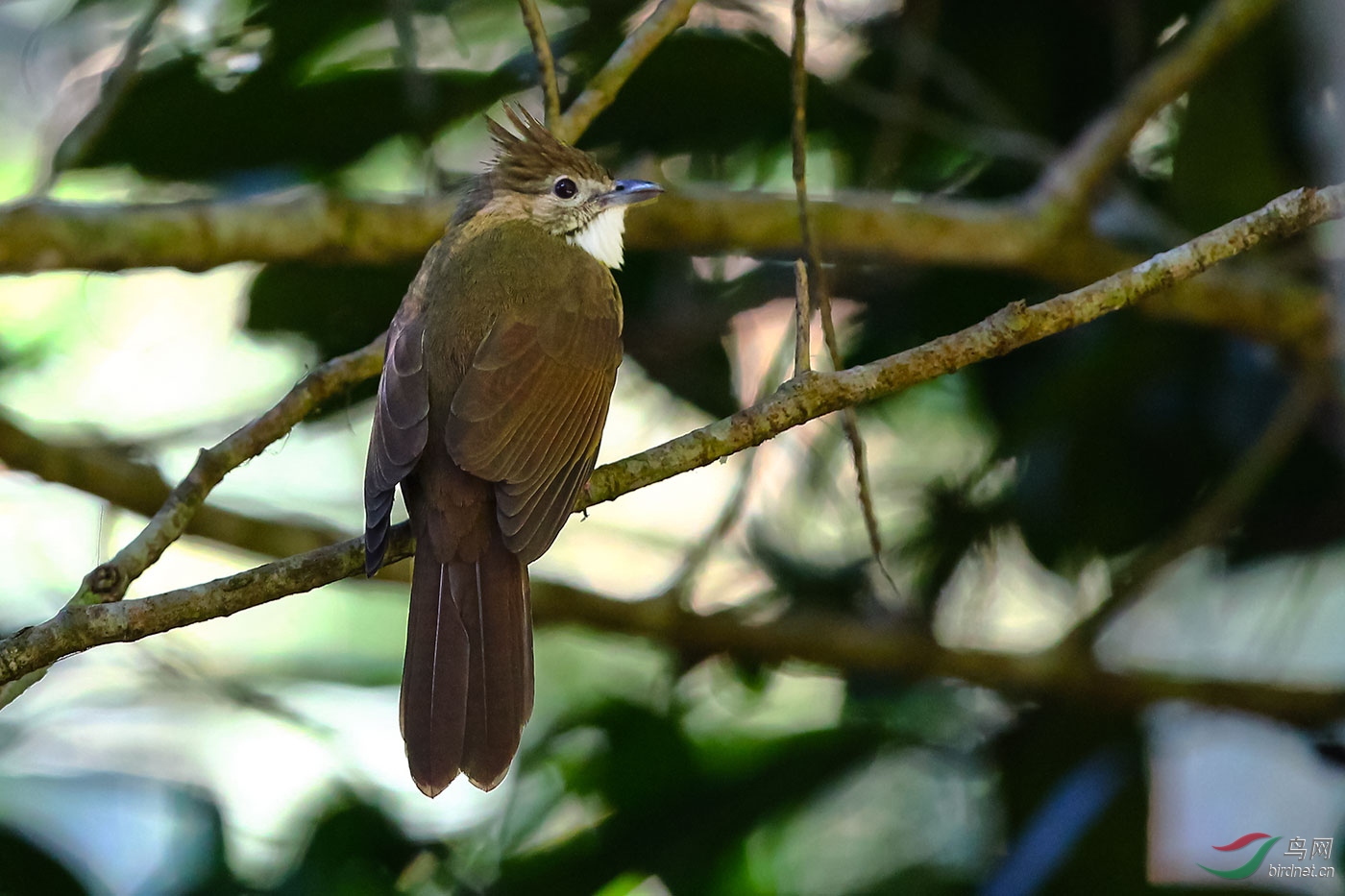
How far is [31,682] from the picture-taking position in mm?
2980

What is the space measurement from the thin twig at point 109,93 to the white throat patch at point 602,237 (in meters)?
1.27

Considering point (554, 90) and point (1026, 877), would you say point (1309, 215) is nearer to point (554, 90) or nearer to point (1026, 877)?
point (554, 90)

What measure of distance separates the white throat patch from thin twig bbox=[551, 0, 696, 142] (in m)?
0.40

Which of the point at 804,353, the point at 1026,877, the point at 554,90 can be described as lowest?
the point at 1026,877

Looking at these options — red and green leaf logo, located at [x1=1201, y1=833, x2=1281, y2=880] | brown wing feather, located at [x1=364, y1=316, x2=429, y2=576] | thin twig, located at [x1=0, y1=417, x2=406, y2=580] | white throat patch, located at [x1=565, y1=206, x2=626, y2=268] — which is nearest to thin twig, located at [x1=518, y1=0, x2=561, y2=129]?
white throat patch, located at [x1=565, y1=206, x2=626, y2=268]

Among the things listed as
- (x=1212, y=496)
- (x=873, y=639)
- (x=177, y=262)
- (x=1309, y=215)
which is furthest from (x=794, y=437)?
(x=1309, y=215)

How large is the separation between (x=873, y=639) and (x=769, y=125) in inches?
73.7

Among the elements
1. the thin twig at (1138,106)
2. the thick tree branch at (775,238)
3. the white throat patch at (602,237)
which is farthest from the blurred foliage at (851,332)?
the white throat patch at (602,237)

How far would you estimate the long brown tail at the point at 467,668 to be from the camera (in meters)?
3.10

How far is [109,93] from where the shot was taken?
4133mm

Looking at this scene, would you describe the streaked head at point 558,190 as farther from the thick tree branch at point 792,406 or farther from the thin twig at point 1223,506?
the thin twig at point 1223,506

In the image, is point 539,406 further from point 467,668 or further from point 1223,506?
point 1223,506

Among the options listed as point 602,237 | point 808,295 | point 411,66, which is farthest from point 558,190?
point 808,295

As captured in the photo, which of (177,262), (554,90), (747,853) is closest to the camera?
(554,90)
